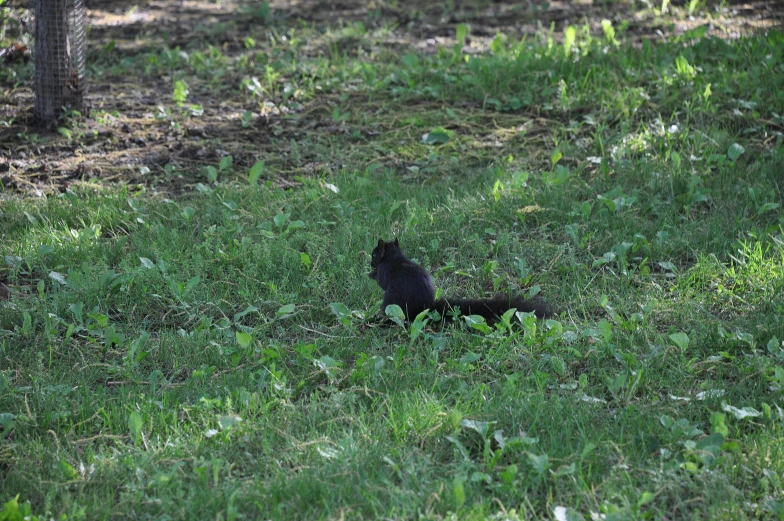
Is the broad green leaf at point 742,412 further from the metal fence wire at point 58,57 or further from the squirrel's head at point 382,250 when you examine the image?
the metal fence wire at point 58,57

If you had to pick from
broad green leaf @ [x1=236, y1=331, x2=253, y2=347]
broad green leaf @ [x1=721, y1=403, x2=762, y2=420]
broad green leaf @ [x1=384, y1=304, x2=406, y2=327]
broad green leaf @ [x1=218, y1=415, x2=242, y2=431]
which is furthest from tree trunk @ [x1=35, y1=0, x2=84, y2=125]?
broad green leaf @ [x1=721, y1=403, x2=762, y2=420]

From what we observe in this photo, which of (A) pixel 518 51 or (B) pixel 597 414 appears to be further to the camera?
(A) pixel 518 51

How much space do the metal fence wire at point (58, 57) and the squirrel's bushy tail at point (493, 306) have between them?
383 centimetres

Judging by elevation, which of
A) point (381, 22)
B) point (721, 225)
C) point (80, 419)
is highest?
point (381, 22)

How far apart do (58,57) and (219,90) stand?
56.1 inches

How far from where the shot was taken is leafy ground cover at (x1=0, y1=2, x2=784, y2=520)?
2.95m

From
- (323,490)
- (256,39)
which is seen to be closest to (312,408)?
(323,490)

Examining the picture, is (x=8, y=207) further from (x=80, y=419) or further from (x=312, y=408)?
(x=312, y=408)

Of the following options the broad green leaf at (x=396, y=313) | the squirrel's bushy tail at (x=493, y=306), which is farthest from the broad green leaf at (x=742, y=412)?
the broad green leaf at (x=396, y=313)

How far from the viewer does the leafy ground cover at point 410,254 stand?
9.66ft

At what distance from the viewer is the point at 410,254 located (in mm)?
4770

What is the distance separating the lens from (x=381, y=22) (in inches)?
343

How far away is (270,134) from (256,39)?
94.0 inches

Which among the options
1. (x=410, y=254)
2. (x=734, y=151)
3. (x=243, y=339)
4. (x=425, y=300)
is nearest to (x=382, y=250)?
(x=425, y=300)
